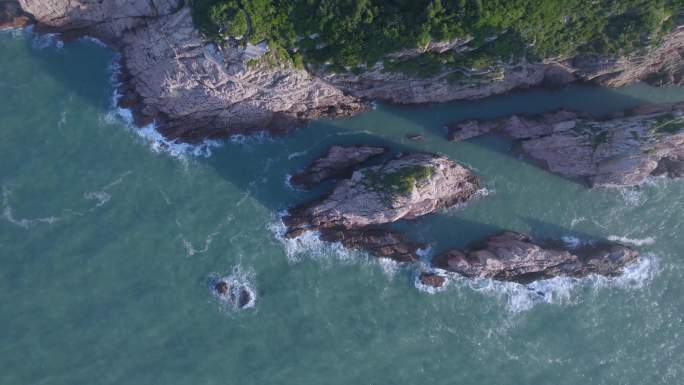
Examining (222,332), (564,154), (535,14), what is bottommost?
(222,332)

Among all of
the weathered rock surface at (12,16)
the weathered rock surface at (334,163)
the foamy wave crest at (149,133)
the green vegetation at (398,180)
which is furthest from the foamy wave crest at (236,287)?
the weathered rock surface at (12,16)

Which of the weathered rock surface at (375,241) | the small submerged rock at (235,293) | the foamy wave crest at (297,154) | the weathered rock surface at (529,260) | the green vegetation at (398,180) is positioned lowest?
the small submerged rock at (235,293)

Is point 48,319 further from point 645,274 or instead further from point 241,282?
point 645,274

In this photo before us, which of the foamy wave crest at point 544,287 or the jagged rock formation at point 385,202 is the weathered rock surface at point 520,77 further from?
the foamy wave crest at point 544,287

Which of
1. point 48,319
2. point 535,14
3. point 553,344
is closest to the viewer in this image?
point 535,14

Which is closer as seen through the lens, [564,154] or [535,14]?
[535,14]

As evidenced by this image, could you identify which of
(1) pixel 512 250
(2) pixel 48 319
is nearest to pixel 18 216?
(2) pixel 48 319
